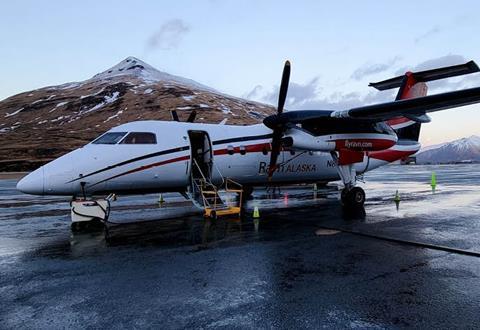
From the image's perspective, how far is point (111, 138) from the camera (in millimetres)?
13102

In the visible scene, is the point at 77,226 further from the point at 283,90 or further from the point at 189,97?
the point at 189,97

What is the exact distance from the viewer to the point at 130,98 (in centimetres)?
14500

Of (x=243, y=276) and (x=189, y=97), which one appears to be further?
(x=189, y=97)

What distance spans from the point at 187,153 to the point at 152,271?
7.61 meters

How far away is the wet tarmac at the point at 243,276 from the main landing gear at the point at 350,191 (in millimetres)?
3352

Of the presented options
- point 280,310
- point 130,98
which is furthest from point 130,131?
point 130,98

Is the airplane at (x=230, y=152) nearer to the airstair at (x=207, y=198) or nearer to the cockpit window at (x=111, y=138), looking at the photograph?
the cockpit window at (x=111, y=138)

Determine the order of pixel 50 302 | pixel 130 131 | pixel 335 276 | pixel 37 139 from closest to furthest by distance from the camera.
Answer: pixel 50 302 < pixel 335 276 < pixel 130 131 < pixel 37 139

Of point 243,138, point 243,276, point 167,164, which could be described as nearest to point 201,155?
point 243,138

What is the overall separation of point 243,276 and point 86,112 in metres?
143

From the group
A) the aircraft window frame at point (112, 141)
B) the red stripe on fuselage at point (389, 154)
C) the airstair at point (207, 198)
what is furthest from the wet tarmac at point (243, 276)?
the red stripe on fuselage at point (389, 154)

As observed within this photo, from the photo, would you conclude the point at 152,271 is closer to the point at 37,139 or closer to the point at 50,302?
the point at 50,302

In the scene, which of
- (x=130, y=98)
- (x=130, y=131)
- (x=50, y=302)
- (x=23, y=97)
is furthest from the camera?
(x=23, y=97)

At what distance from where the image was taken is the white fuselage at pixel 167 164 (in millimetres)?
11781
